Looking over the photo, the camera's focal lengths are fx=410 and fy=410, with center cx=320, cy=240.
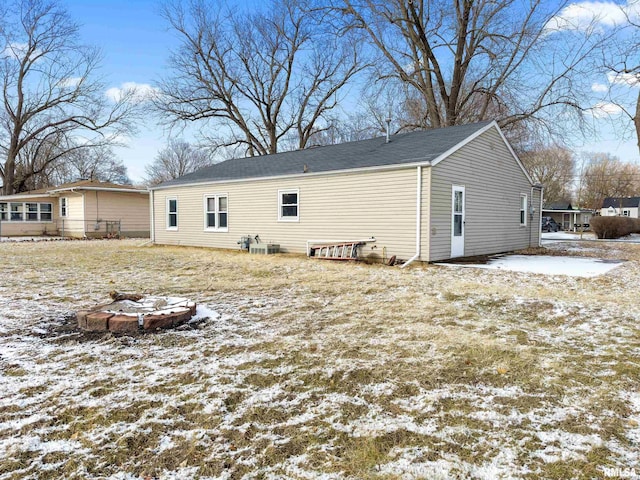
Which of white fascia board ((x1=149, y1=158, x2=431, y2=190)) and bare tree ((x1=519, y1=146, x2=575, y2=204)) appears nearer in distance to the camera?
white fascia board ((x1=149, y1=158, x2=431, y2=190))

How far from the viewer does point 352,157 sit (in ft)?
40.9

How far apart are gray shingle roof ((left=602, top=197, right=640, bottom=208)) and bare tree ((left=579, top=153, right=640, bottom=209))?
702mm

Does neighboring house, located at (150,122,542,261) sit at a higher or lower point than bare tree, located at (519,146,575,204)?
lower

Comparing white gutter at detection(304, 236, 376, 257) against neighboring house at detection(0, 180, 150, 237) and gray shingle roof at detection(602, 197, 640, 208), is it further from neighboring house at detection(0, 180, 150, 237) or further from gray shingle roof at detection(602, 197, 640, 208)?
gray shingle roof at detection(602, 197, 640, 208)

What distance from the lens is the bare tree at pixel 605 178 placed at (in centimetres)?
5250

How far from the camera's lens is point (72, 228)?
2266 centimetres

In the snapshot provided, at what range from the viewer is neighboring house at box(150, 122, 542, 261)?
10180 mm

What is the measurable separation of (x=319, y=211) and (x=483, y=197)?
4.81 meters

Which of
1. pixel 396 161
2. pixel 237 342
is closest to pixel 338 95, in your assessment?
pixel 396 161

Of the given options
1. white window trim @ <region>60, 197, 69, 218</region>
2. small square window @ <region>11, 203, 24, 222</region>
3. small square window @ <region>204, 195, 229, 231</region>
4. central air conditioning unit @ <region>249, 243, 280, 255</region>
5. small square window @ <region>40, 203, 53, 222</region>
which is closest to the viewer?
central air conditioning unit @ <region>249, 243, 280, 255</region>

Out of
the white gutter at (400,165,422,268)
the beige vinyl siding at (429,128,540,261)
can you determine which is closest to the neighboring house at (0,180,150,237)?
the white gutter at (400,165,422,268)

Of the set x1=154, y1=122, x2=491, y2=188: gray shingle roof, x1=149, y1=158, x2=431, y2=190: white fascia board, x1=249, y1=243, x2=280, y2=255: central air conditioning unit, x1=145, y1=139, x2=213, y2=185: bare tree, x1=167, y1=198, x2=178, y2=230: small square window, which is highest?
x1=145, y1=139, x2=213, y2=185: bare tree

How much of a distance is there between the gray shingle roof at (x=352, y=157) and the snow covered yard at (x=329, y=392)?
5977 millimetres

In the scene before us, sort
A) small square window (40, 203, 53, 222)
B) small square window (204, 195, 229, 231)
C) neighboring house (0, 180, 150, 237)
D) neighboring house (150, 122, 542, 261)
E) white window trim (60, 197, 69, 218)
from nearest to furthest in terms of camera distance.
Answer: neighboring house (150, 122, 542, 261) → small square window (204, 195, 229, 231) → neighboring house (0, 180, 150, 237) → white window trim (60, 197, 69, 218) → small square window (40, 203, 53, 222)
